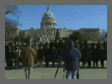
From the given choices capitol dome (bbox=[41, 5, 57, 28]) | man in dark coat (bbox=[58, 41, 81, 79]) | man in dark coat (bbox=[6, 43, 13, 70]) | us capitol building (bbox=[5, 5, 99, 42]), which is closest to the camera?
man in dark coat (bbox=[58, 41, 81, 79])

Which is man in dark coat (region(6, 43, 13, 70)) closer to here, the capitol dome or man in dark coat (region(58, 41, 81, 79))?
the capitol dome

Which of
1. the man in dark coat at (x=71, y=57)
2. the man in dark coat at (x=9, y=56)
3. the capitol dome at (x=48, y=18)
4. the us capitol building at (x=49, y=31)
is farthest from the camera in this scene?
the us capitol building at (x=49, y=31)

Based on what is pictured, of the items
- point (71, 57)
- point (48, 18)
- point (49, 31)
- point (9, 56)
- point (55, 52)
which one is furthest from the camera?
point (49, 31)

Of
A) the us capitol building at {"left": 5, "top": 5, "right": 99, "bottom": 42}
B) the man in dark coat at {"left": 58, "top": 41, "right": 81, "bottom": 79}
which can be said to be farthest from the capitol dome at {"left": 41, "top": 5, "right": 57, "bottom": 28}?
the man in dark coat at {"left": 58, "top": 41, "right": 81, "bottom": 79}

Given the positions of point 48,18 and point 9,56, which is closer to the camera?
point 9,56

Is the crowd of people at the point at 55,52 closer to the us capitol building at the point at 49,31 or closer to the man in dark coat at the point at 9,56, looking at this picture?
the man in dark coat at the point at 9,56

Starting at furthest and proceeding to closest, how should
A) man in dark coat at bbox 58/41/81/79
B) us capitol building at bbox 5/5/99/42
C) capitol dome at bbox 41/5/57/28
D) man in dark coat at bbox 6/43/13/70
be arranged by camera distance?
us capitol building at bbox 5/5/99/42 → capitol dome at bbox 41/5/57/28 → man in dark coat at bbox 6/43/13/70 → man in dark coat at bbox 58/41/81/79

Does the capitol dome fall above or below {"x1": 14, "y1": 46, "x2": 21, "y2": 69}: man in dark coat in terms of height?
above

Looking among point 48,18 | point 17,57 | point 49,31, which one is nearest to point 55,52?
point 17,57

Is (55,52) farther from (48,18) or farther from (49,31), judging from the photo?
(49,31)

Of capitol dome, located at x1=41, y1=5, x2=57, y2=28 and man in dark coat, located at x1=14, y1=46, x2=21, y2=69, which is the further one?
capitol dome, located at x1=41, y1=5, x2=57, y2=28

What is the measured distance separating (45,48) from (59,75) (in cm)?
351

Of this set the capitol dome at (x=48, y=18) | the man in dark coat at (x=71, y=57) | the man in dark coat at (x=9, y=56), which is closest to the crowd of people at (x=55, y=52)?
the man in dark coat at (x=9, y=56)

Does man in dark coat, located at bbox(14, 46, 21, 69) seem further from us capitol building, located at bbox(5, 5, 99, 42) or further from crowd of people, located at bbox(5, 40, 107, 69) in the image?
us capitol building, located at bbox(5, 5, 99, 42)
